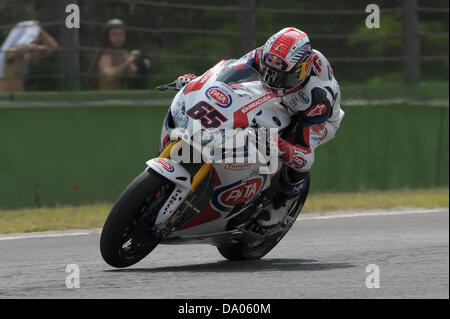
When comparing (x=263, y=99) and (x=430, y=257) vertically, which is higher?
(x=263, y=99)

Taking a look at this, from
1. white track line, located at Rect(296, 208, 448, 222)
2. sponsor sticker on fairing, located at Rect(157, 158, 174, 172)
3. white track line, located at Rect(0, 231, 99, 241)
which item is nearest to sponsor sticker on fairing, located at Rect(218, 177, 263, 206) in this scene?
sponsor sticker on fairing, located at Rect(157, 158, 174, 172)

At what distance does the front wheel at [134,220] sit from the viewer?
19.6ft

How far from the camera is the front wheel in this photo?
5980 millimetres

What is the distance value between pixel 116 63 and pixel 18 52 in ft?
4.01

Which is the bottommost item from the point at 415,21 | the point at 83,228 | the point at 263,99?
the point at 83,228

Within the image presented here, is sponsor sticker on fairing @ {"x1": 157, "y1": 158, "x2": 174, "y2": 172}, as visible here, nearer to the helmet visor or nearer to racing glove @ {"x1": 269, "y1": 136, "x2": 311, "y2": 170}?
racing glove @ {"x1": 269, "y1": 136, "x2": 311, "y2": 170}

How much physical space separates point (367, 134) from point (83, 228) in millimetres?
4646

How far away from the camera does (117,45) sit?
11.2 metres

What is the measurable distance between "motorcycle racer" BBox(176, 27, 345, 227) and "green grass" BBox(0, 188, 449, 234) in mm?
2923

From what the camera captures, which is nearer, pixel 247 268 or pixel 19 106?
pixel 247 268

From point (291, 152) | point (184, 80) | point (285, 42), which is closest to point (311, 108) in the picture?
point (291, 152)

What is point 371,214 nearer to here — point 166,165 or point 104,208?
point 104,208
